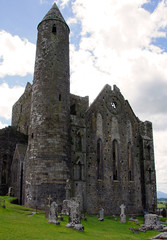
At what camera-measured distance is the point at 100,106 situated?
2897 cm

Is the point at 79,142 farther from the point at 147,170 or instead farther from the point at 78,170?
the point at 147,170

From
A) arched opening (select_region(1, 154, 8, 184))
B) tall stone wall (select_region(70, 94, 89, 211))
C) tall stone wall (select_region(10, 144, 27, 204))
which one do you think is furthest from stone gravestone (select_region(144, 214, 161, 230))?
arched opening (select_region(1, 154, 8, 184))

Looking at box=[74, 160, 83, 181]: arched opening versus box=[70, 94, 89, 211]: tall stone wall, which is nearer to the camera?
box=[70, 94, 89, 211]: tall stone wall

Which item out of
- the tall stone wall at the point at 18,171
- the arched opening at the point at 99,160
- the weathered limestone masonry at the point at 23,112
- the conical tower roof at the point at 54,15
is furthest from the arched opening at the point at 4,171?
the conical tower roof at the point at 54,15

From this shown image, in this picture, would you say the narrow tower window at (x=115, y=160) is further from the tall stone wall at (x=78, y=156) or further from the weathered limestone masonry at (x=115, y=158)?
the tall stone wall at (x=78, y=156)

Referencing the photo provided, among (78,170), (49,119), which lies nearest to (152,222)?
(78,170)

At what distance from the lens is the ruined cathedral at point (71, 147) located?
22359mm

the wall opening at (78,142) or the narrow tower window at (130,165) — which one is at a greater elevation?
the wall opening at (78,142)

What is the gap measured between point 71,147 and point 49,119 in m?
3.41

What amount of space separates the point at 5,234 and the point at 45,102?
49.4 feet

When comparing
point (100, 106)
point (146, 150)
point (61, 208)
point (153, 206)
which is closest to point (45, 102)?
point (100, 106)

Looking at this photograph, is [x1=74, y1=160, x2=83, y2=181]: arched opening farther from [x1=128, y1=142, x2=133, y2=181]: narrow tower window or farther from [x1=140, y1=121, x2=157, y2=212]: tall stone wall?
[x1=140, y1=121, x2=157, y2=212]: tall stone wall

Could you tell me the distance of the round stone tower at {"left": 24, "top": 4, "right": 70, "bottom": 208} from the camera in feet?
71.1

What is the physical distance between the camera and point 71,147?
24.5 m
